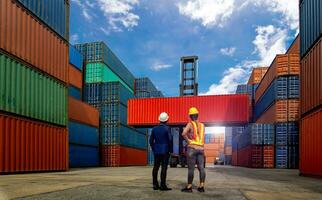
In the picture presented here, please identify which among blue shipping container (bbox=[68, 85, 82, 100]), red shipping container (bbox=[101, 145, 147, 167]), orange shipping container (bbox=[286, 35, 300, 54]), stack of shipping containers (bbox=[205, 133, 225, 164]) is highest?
orange shipping container (bbox=[286, 35, 300, 54])

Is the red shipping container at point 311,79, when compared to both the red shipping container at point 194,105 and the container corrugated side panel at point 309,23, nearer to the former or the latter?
the container corrugated side panel at point 309,23

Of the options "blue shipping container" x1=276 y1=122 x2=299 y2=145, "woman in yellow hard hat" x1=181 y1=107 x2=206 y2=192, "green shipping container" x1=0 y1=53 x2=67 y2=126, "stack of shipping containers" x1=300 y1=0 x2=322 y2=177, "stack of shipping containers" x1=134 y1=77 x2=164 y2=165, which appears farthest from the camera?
"stack of shipping containers" x1=134 y1=77 x2=164 y2=165

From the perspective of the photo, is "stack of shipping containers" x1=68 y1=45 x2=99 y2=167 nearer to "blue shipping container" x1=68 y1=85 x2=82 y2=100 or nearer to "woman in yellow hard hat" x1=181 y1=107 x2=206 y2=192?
"blue shipping container" x1=68 y1=85 x2=82 y2=100

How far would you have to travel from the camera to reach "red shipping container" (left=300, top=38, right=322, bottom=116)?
14180 millimetres

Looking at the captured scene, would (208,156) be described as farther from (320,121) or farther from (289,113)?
(320,121)

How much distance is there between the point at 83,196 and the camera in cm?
620

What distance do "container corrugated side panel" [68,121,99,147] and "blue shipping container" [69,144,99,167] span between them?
45 cm

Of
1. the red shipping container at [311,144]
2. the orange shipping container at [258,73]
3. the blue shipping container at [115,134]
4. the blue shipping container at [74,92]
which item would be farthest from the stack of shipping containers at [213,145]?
the red shipping container at [311,144]

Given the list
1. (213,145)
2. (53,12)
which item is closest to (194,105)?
(53,12)

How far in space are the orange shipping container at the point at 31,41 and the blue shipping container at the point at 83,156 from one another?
12.1 metres

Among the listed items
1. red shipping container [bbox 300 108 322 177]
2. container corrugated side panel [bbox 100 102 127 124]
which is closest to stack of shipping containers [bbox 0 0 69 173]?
red shipping container [bbox 300 108 322 177]

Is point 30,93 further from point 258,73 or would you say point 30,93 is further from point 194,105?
point 258,73

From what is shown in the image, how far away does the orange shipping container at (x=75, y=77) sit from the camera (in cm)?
3400

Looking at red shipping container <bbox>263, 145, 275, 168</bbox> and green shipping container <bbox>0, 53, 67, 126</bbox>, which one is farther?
red shipping container <bbox>263, 145, 275, 168</bbox>
